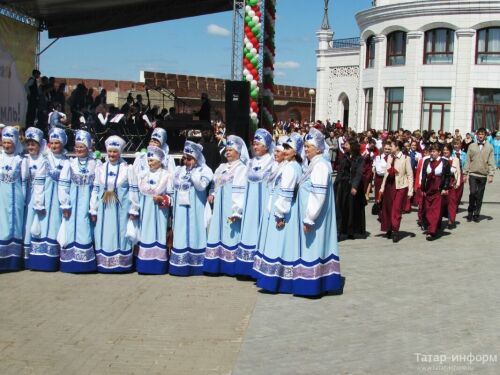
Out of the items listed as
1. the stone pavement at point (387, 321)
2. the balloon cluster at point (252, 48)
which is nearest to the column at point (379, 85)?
the balloon cluster at point (252, 48)

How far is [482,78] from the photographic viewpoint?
31.1 metres

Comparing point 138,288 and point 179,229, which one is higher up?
point 179,229

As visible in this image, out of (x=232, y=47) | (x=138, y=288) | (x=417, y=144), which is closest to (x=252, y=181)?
(x=138, y=288)

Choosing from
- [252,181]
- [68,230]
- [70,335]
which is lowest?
[70,335]

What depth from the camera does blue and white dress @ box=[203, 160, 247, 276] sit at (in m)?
8.04

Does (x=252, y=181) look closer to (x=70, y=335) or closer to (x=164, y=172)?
(x=164, y=172)

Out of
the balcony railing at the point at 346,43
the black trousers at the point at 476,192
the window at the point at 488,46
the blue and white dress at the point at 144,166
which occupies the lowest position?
the black trousers at the point at 476,192

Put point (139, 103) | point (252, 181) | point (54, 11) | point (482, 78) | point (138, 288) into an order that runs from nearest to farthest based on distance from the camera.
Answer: point (138, 288) < point (252, 181) < point (139, 103) < point (54, 11) < point (482, 78)

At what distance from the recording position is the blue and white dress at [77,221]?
796 cm

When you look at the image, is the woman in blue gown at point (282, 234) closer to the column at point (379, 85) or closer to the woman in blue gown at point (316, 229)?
the woman in blue gown at point (316, 229)

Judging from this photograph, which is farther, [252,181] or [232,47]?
[232,47]

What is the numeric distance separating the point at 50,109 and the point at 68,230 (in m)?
12.4

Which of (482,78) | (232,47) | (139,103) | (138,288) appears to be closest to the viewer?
(138,288)

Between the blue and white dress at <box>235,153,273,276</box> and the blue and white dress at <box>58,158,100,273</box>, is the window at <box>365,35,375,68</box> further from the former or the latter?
the blue and white dress at <box>58,158,100,273</box>
